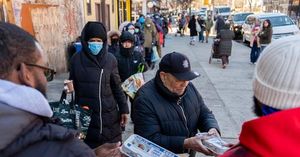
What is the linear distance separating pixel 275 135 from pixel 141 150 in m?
1.12

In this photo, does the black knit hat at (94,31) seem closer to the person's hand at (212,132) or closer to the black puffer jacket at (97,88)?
the black puffer jacket at (97,88)

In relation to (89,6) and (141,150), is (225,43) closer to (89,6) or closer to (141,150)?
(89,6)

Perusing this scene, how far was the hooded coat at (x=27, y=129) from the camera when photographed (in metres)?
1.19

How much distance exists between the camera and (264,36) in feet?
39.1

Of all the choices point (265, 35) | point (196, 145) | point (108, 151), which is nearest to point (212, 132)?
point (196, 145)

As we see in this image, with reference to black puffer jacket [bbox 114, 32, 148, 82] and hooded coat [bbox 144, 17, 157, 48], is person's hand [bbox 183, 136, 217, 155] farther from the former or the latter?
hooded coat [bbox 144, 17, 157, 48]

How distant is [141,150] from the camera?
209 cm

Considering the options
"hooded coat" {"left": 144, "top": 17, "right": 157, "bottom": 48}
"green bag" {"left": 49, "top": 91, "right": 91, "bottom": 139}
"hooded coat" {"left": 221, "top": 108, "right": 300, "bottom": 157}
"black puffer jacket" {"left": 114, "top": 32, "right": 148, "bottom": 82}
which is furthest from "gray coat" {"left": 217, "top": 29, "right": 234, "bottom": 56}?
"hooded coat" {"left": 221, "top": 108, "right": 300, "bottom": 157}

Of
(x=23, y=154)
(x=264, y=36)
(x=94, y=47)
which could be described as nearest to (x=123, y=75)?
(x=94, y=47)

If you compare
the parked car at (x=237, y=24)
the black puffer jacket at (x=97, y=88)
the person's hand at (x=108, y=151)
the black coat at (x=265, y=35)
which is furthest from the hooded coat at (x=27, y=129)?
the parked car at (x=237, y=24)

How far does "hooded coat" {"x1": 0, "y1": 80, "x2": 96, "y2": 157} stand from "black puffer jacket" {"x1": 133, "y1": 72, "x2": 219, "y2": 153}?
1.33 m

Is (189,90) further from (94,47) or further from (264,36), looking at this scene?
(264,36)

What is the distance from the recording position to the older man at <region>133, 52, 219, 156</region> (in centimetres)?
259

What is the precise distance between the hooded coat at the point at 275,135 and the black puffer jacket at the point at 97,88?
100 inches
